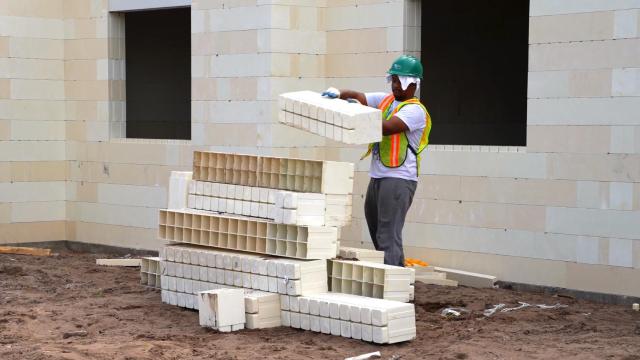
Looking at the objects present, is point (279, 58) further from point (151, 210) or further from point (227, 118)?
point (151, 210)

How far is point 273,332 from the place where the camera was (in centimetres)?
742

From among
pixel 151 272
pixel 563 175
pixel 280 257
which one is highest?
pixel 563 175

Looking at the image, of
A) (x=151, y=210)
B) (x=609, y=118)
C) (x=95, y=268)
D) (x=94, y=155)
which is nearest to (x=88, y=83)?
(x=94, y=155)

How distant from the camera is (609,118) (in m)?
8.66

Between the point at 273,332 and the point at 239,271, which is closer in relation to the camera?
the point at 273,332

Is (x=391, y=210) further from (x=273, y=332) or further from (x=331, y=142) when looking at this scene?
(x=331, y=142)

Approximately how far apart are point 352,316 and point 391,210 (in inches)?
47.5

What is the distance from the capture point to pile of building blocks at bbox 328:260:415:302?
7.48m

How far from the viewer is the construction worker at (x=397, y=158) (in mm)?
7898

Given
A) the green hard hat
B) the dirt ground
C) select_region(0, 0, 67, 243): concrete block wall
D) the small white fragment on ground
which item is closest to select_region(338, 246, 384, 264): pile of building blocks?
the dirt ground

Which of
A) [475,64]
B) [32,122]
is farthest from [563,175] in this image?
[32,122]

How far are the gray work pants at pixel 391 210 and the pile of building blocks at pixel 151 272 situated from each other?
219 centimetres

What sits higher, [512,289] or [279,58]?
[279,58]

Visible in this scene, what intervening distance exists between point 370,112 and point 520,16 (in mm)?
6832
